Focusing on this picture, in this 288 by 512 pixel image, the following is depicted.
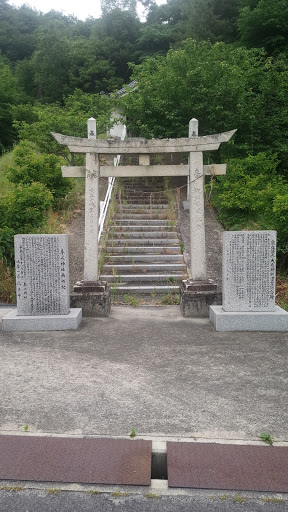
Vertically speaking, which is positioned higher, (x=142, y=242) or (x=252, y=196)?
(x=252, y=196)

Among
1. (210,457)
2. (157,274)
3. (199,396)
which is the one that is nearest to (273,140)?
(157,274)

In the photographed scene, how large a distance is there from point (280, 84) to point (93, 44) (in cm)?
2069

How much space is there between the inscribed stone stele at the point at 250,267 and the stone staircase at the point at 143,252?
220 cm

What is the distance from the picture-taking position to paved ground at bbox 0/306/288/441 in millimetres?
3334

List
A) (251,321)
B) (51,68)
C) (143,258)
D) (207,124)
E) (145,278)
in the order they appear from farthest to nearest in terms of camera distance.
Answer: (51,68) < (207,124) < (143,258) < (145,278) < (251,321)

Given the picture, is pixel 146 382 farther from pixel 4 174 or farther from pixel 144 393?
pixel 4 174

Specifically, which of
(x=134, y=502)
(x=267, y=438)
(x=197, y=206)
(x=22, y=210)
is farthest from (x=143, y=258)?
(x=134, y=502)

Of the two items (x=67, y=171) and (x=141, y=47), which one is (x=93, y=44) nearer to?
(x=141, y=47)

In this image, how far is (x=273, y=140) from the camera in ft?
42.6

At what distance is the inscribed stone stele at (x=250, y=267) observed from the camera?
602 cm

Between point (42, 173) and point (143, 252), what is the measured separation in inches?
164

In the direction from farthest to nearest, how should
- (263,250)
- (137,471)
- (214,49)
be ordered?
(214,49) < (263,250) < (137,471)

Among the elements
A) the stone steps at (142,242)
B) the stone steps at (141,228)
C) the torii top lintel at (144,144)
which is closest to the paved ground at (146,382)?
the torii top lintel at (144,144)

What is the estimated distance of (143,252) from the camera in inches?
398
